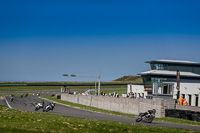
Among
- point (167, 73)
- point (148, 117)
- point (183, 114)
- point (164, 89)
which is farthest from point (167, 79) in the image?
point (148, 117)

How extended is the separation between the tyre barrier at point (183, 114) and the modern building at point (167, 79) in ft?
118

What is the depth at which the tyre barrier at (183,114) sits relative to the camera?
28656mm

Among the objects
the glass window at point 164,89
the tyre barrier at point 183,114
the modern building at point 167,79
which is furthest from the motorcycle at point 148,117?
the glass window at point 164,89

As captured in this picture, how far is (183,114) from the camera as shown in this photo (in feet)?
99.4

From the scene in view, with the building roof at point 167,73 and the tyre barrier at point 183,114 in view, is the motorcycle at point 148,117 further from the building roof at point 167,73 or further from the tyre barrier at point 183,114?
the building roof at point 167,73

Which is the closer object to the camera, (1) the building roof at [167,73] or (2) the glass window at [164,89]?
(2) the glass window at [164,89]

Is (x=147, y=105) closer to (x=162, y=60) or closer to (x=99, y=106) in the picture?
(x=99, y=106)

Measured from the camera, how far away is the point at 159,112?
1331 inches

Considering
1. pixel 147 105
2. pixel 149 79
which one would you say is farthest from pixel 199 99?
pixel 149 79

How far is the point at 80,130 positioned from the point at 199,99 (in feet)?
123

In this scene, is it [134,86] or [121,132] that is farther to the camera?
[134,86]

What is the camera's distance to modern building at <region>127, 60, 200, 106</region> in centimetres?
7000

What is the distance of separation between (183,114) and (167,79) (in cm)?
5119

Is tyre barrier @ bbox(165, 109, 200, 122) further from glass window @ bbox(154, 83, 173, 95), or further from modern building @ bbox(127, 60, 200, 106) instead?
glass window @ bbox(154, 83, 173, 95)
